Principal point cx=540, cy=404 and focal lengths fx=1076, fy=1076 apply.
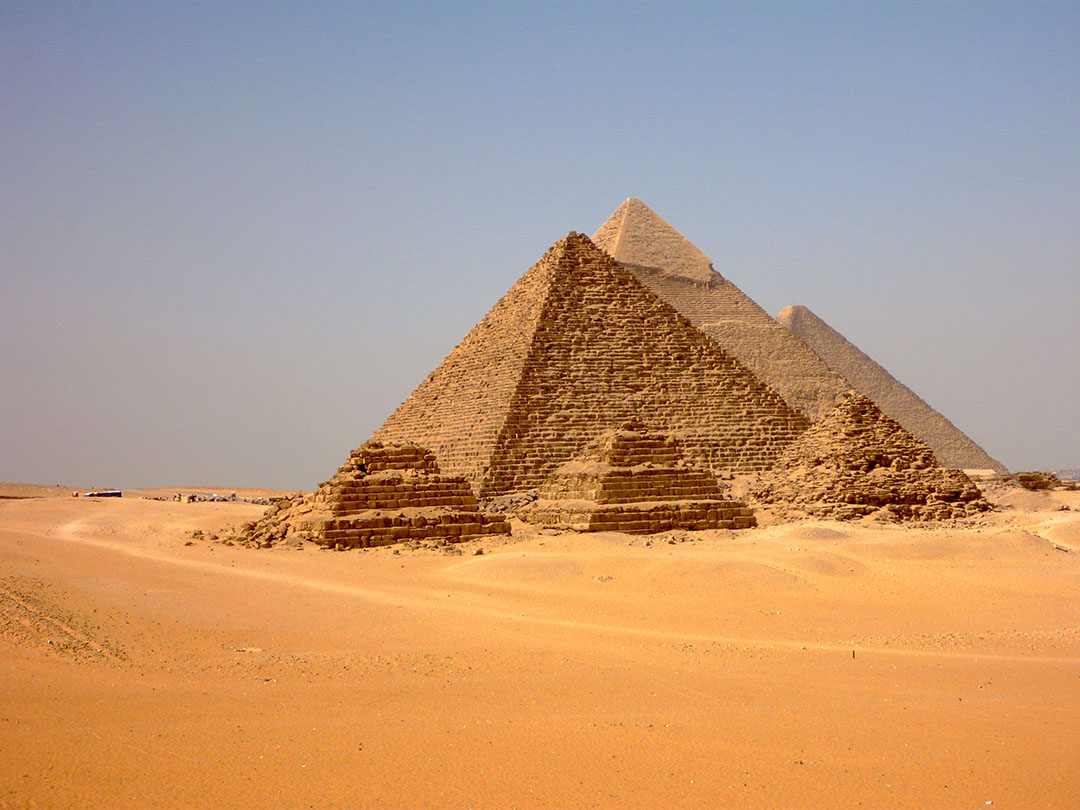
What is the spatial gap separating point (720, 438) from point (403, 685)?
30.6 m

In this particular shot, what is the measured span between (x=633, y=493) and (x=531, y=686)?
13.4 meters

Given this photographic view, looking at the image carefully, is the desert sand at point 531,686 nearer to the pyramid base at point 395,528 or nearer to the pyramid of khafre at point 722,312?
the pyramid base at point 395,528

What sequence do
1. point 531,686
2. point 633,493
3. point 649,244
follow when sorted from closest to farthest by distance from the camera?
1. point 531,686
2. point 633,493
3. point 649,244

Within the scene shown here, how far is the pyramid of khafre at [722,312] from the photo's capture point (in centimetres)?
5666

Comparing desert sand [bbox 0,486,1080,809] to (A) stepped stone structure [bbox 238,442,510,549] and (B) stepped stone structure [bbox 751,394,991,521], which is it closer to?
(A) stepped stone structure [bbox 238,442,510,549]

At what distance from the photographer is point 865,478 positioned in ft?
77.9

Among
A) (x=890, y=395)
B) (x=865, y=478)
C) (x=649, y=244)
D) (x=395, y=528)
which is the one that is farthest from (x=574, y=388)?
(x=890, y=395)

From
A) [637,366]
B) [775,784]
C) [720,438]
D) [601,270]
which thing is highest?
[601,270]

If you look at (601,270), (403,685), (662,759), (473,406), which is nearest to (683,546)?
(403,685)

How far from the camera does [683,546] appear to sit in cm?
1672

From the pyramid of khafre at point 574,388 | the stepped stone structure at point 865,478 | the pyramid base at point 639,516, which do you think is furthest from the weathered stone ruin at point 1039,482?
the pyramid base at point 639,516

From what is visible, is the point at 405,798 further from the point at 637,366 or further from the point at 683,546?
the point at 637,366

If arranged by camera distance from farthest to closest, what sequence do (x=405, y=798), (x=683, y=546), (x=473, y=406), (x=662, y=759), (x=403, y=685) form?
(x=473, y=406) < (x=683, y=546) < (x=403, y=685) < (x=662, y=759) < (x=405, y=798)

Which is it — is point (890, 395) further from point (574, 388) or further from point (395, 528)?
point (395, 528)
